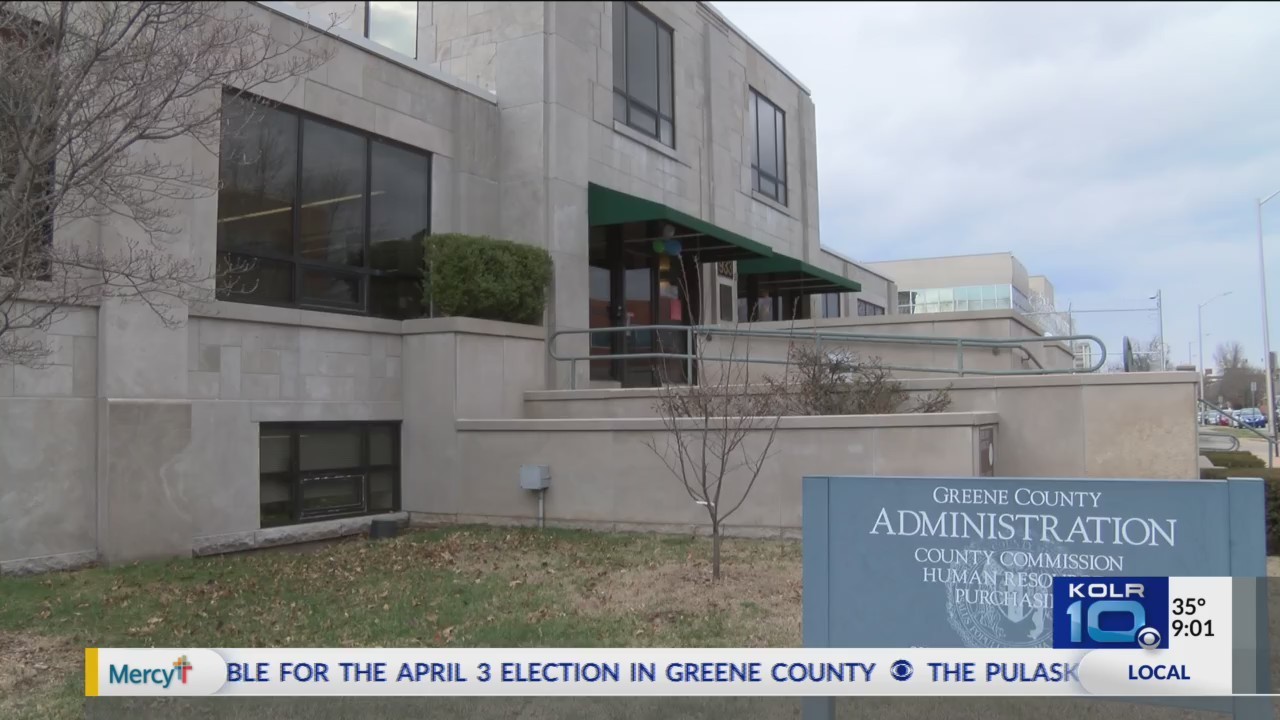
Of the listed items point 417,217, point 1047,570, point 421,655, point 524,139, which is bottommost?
point 421,655

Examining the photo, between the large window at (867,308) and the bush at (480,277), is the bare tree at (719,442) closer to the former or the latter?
the bush at (480,277)

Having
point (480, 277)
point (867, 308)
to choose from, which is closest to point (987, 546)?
point (480, 277)

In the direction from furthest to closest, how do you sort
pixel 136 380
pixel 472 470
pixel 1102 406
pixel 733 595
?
pixel 472 470
pixel 1102 406
pixel 136 380
pixel 733 595

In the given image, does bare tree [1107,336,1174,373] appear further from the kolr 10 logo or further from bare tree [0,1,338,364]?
bare tree [0,1,338,364]

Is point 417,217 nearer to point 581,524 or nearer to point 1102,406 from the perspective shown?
point 581,524

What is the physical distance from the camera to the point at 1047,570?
3.90 m

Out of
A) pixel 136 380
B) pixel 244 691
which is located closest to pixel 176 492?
pixel 136 380

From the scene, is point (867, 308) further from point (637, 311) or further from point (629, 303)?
point (629, 303)

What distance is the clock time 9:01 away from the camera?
367 centimetres

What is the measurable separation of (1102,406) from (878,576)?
803 centimetres

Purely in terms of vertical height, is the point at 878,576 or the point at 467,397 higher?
the point at 467,397

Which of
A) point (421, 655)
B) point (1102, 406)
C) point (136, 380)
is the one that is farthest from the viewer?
point (1102, 406)

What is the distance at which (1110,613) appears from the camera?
12.4ft

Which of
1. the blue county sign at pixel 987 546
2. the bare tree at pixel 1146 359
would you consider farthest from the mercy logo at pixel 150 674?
the bare tree at pixel 1146 359
